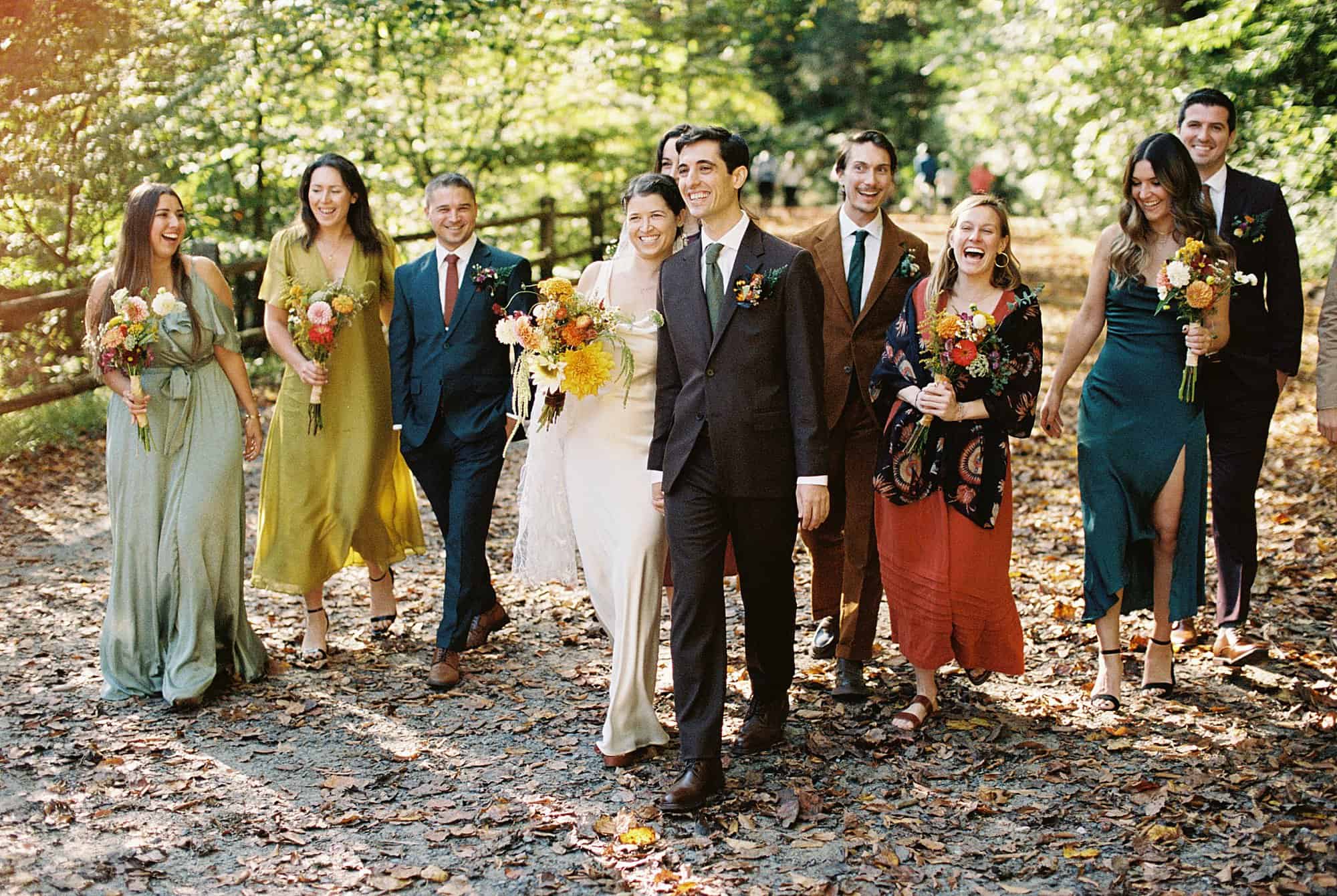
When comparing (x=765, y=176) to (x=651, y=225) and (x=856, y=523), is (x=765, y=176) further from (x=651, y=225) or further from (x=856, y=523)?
(x=651, y=225)

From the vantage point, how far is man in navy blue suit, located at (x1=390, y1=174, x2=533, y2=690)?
645 centimetres

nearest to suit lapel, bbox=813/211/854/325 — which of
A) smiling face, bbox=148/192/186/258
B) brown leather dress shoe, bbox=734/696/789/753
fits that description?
brown leather dress shoe, bbox=734/696/789/753

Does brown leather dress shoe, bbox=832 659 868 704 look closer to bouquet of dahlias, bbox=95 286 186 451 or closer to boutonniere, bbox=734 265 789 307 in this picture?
boutonniere, bbox=734 265 789 307

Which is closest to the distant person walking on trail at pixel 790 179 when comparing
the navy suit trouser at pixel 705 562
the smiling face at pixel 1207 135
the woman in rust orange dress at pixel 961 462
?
Result: the smiling face at pixel 1207 135

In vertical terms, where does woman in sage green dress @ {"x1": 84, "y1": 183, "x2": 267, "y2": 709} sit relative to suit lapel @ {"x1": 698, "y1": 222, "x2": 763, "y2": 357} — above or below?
below

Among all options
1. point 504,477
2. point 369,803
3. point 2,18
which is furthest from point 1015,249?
point 369,803

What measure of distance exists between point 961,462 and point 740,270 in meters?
1.33

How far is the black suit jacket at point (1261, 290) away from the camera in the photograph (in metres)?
6.25

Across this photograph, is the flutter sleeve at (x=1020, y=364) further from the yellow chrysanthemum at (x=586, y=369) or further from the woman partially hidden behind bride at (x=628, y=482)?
the yellow chrysanthemum at (x=586, y=369)

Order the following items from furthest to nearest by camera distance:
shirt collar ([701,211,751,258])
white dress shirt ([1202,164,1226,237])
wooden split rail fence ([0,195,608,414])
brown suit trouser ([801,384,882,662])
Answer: wooden split rail fence ([0,195,608,414]), white dress shirt ([1202,164,1226,237]), brown suit trouser ([801,384,882,662]), shirt collar ([701,211,751,258])

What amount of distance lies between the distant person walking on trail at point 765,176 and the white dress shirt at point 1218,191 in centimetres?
2379

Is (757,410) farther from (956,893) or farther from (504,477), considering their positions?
(504,477)

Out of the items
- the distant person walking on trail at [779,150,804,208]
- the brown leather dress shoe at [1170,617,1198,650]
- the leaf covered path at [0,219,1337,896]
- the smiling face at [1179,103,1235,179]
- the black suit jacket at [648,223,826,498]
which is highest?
the distant person walking on trail at [779,150,804,208]

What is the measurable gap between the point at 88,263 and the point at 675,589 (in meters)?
8.93
